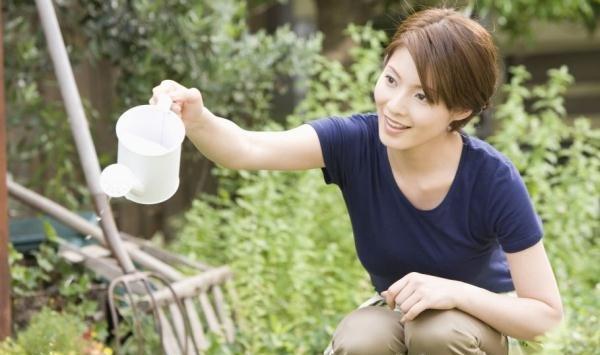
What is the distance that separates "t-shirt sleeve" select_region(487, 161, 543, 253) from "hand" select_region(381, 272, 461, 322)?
5.9 inches

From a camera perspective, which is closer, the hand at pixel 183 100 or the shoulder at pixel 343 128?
the hand at pixel 183 100

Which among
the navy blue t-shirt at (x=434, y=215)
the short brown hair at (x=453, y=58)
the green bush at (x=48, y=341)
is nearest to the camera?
the short brown hair at (x=453, y=58)

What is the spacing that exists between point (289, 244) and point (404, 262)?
1.48 metres

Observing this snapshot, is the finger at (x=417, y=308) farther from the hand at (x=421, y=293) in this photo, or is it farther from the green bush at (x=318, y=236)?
the green bush at (x=318, y=236)

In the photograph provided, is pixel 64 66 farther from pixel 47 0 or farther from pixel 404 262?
pixel 404 262

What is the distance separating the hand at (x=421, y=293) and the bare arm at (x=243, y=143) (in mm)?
372

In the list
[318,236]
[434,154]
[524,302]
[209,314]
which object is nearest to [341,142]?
[434,154]

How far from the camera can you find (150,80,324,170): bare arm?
201cm

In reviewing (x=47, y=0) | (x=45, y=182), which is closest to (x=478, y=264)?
(x=47, y=0)

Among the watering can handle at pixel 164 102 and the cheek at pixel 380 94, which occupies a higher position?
the watering can handle at pixel 164 102

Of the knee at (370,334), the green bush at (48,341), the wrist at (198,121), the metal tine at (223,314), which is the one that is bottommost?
the metal tine at (223,314)

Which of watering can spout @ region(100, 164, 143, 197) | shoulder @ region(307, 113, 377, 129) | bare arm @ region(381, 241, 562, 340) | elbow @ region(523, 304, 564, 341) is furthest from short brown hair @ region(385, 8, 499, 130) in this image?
watering can spout @ region(100, 164, 143, 197)

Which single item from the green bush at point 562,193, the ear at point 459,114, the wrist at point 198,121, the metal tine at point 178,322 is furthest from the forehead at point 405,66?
the green bush at point 562,193

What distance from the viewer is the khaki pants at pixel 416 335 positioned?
2045 millimetres
